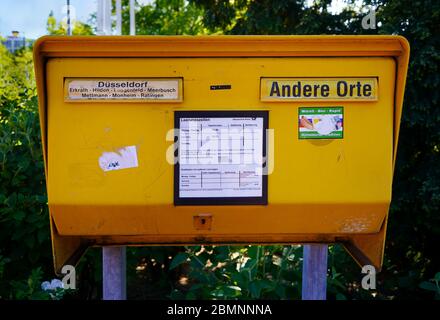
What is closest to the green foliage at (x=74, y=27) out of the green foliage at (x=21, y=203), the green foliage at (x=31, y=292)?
the green foliage at (x=21, y=203)

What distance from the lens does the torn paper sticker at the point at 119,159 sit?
66.3 inches

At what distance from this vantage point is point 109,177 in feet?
5.56

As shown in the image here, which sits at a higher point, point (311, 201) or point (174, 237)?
point (311, 201)

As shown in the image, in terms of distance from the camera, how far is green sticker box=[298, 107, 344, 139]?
67.1 inches

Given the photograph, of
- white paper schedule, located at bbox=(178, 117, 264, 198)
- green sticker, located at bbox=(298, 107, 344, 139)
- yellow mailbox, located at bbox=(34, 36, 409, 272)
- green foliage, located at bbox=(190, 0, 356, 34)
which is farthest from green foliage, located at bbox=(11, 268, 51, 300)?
green foliage, located at bbox=(190, 0, 356, 34)

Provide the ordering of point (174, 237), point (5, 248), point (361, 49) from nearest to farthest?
point (361, 49)
point (174, 237)
point (5, 248)

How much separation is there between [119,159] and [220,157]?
38cm

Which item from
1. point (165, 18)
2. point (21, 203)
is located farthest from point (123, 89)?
point (165, 18)

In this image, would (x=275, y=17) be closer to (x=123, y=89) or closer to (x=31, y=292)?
(x=123, y=89)

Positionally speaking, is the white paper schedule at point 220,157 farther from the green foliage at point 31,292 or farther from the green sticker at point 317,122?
the green foliage at point 31,292

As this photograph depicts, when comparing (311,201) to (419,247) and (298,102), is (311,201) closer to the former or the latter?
(298,102)
